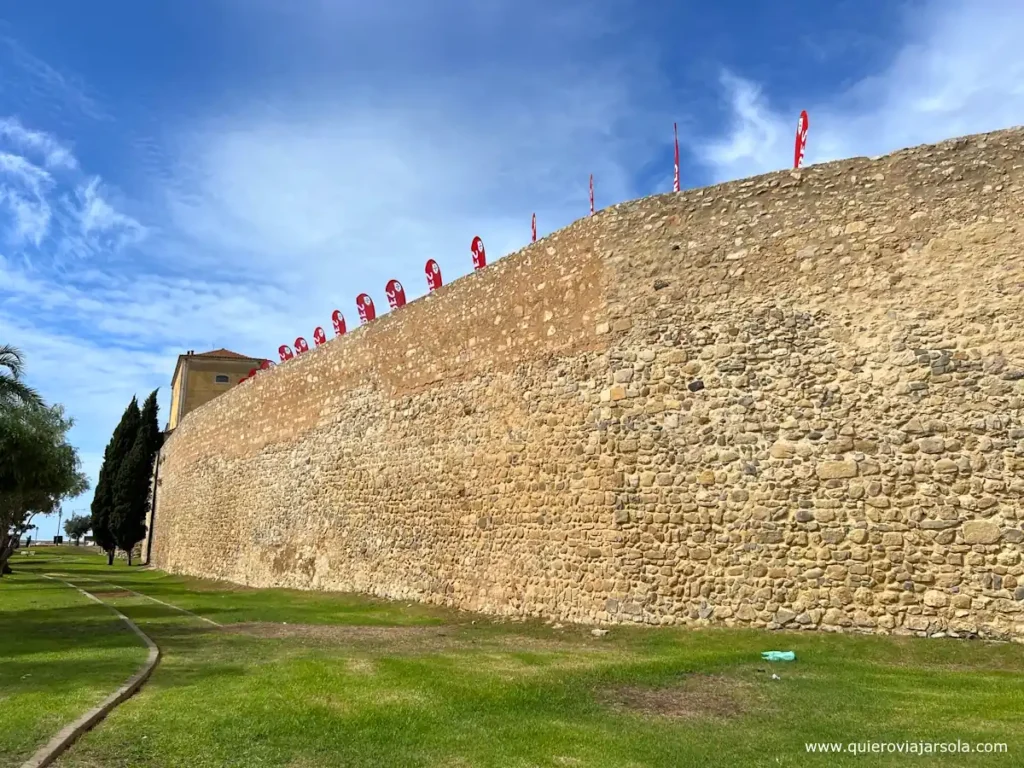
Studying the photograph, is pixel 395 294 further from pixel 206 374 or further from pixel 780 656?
pixel 206 374

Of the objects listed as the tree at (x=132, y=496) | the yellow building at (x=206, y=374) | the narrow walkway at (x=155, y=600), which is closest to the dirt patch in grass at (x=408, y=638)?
the narrow walkway at (x=155, y=600)

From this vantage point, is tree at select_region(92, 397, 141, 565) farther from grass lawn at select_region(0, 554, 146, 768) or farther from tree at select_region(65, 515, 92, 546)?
tree at select_region(65, 515, 92, 546)

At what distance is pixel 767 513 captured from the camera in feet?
31.7

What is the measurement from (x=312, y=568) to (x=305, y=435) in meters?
3.39

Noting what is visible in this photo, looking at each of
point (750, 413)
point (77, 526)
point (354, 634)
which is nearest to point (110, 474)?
point (354, 634)

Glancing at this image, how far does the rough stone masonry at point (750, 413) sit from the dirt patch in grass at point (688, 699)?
2928 mm

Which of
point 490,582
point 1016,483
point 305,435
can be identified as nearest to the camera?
point 1016,483

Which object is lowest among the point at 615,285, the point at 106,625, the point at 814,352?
the point at 106,625

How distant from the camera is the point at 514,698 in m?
6.12

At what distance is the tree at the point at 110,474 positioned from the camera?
37969 millimetres

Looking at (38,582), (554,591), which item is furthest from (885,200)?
(38,582)

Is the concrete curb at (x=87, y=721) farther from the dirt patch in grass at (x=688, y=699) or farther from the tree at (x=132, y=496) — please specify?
the tree at (x=132, y=496)

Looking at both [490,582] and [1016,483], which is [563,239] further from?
[1016,483]

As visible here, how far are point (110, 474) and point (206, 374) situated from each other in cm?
885
